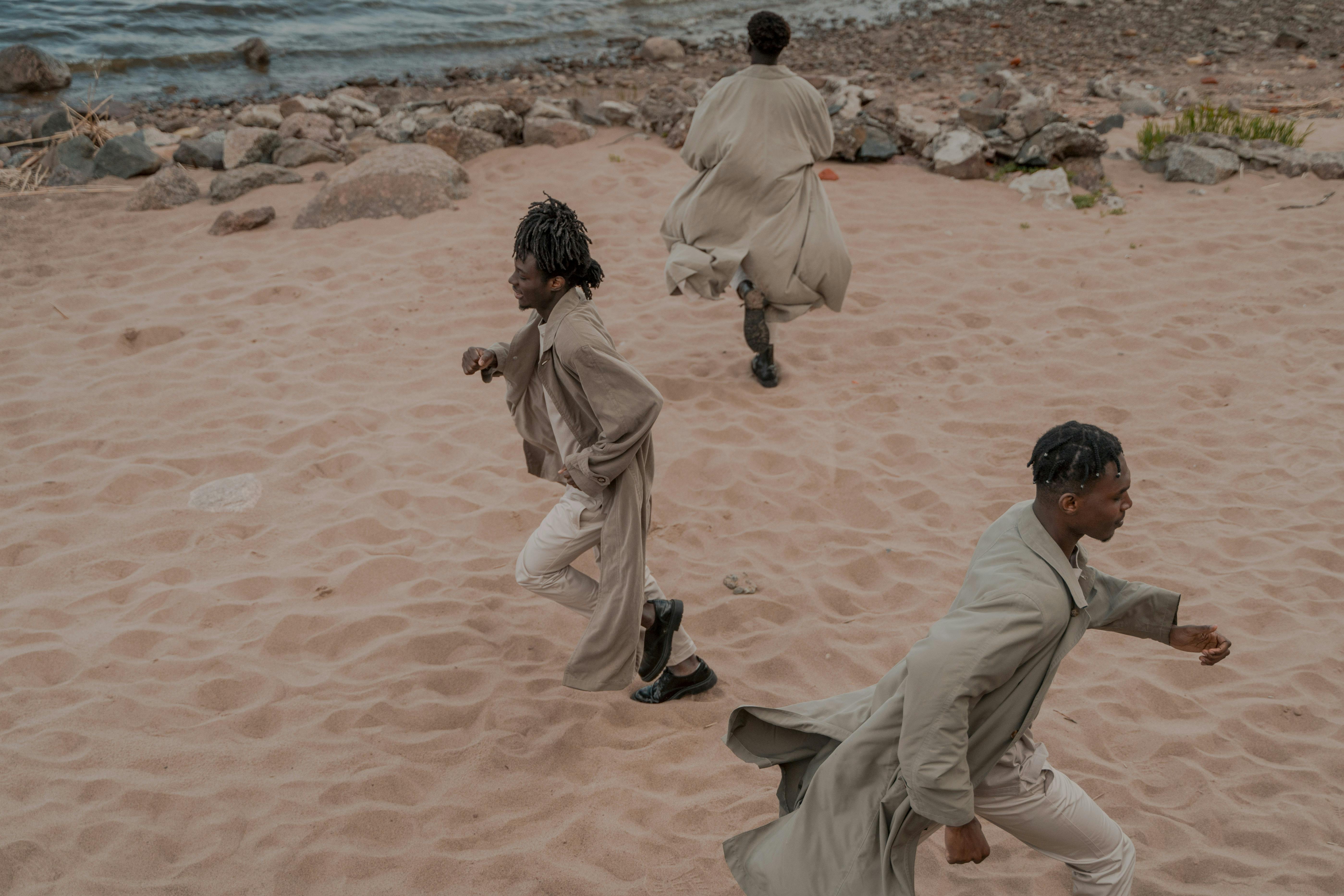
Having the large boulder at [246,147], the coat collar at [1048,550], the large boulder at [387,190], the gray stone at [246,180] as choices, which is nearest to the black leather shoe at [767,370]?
the large boulder at [387,190]

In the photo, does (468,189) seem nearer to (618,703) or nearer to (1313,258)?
(618,703)

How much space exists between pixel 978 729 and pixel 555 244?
1.86 metres

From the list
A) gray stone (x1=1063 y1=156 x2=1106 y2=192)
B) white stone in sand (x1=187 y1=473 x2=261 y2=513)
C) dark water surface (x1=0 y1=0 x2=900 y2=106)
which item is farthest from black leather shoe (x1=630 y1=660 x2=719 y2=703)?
dark water surface (x1=0 y1=0 x2=900 y2=106)

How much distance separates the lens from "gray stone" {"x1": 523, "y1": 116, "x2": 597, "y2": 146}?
9.43 metres

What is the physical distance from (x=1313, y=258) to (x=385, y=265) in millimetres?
6560

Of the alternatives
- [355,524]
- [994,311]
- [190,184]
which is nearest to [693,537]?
Result: [355,524]

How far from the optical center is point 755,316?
587 centimetres

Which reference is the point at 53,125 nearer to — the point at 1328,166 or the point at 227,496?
the point at 227,496

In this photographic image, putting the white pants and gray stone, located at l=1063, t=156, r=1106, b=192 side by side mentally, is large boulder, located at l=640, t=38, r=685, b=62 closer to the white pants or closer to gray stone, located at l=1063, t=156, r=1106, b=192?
gray stone, located at l=1063, t=156, r=1106, b=192

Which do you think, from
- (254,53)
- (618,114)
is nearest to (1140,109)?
(618,114)

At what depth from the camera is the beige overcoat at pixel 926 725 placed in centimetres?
209

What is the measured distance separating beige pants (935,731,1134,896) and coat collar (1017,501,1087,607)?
44cm

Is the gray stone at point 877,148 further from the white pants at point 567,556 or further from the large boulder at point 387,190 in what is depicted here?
the white pants at point 567,556

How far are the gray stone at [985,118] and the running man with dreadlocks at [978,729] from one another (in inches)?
301
